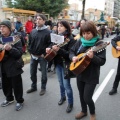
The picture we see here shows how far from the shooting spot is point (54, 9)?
27.4m

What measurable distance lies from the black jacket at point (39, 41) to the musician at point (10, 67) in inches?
30.8

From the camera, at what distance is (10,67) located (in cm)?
406

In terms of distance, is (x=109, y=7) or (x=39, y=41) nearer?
(x=39, y=41)

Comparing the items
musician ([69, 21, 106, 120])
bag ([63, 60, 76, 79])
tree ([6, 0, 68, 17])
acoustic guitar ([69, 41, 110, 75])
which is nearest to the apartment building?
tree ([6, 0, 68, 17])

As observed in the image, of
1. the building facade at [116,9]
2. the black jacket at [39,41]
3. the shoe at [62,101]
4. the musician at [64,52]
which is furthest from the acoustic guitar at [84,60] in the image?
the building facade at [116,9]

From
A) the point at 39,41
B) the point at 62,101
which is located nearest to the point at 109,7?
the point at 39,41

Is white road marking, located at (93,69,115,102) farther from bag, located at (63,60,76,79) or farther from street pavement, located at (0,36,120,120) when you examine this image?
bag, located at (63,60,76,79)

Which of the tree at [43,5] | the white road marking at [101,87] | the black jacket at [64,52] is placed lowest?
the white road marking at [101,87]

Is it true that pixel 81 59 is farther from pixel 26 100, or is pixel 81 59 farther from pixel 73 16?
pixel 73 16

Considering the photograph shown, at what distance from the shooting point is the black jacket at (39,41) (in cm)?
475

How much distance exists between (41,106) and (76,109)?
75cm

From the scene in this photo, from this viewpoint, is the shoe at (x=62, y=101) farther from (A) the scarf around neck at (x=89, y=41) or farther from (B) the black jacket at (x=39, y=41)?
(A) the scarf around neck at (x=89, y=41)

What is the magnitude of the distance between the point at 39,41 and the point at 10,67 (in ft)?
3.35

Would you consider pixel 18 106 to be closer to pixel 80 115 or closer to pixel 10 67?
pixel 10 67
